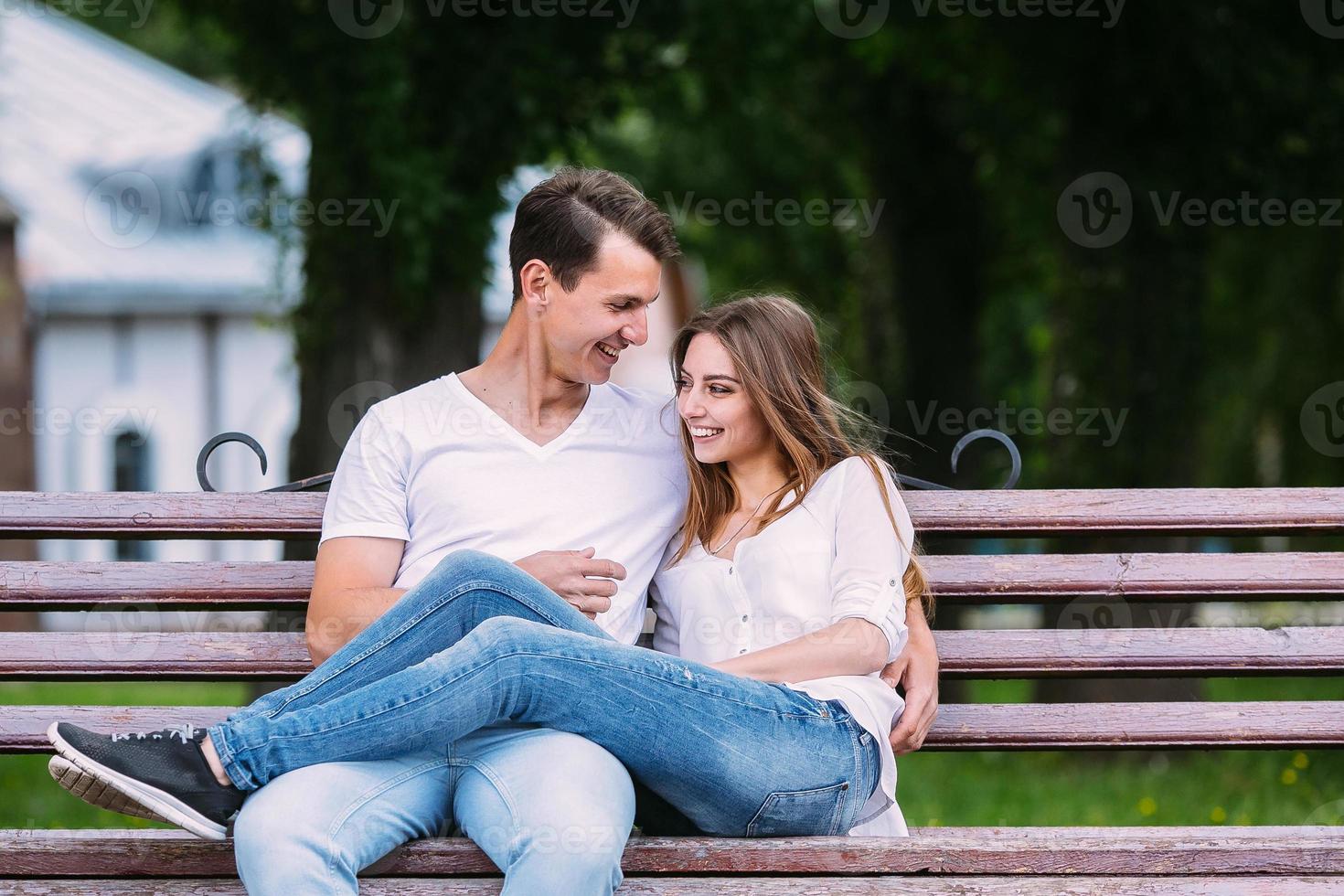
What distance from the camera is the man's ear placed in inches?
130

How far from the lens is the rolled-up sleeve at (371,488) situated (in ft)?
10.2

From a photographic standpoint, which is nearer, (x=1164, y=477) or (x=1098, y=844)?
(x=1098, y=844)

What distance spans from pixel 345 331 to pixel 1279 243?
676 centimetres

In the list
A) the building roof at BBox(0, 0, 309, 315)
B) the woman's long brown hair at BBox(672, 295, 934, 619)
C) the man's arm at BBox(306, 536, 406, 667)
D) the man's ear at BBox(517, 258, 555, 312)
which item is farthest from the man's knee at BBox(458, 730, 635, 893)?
the building roof at BBox(0, 0, 309, 315)

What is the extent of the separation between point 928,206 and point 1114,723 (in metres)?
6.72

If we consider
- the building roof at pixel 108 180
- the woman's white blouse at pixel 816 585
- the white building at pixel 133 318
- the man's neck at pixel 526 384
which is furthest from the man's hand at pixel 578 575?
the white building at pixel 133 318

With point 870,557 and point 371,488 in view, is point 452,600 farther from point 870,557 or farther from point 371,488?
point 870,557

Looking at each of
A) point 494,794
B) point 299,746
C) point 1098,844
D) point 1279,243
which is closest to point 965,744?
point 1098,844

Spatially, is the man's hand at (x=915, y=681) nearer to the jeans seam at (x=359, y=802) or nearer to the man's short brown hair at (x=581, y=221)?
the jeans seam at (x=359, y=802)

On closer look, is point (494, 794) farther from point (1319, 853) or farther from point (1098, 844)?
point (1319, 853)

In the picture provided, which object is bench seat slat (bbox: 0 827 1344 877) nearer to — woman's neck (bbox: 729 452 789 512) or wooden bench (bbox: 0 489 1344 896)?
wooden bench (bbox: 0 489 1344 896)

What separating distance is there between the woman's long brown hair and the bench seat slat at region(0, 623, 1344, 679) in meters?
0.21

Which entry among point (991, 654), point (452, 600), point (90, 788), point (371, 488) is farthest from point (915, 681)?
point (90, 788)

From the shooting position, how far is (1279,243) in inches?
400
